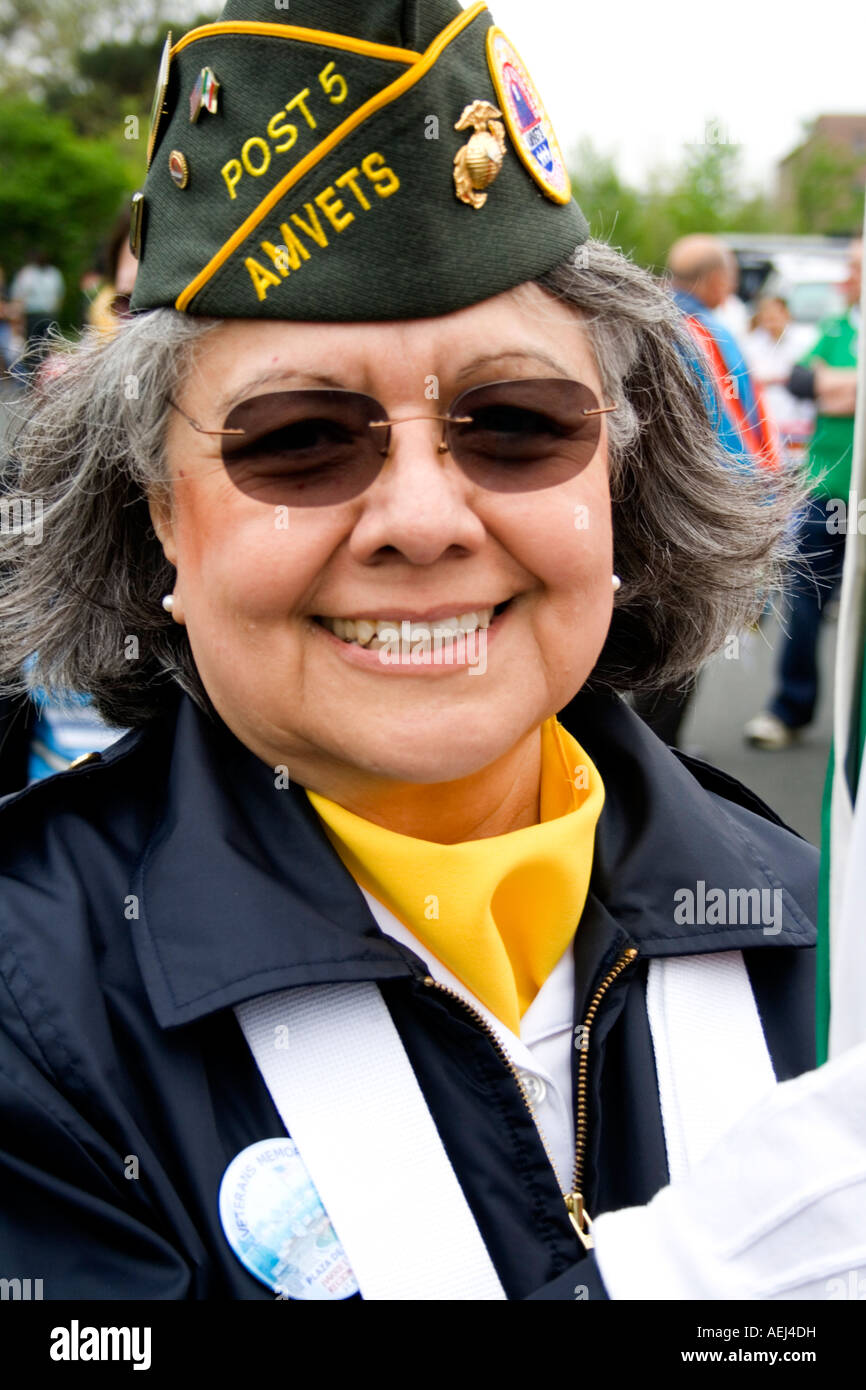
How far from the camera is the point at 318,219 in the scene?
1.58 metres

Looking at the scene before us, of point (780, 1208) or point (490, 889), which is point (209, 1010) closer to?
point (490, 889)

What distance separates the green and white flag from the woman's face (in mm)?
483

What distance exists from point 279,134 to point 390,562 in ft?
1.54

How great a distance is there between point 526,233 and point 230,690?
0.61 m

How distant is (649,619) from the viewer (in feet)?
7.00

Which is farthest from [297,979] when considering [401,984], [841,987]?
[841,987]

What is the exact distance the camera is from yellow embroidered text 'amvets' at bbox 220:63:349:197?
1.55 meters

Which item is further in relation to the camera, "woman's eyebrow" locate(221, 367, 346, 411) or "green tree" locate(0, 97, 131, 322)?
"green tree" locate(0, 97, 131, 322)

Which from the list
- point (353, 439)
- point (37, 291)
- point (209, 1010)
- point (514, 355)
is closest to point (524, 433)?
point (514, 355)

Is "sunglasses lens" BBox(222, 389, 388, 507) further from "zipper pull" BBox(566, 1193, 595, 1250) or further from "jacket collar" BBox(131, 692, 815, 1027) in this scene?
"zipper pull" BBox(566, 1193, 595, 1250)

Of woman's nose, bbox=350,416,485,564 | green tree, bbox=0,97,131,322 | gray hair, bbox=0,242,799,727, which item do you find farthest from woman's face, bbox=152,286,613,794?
green tree, bbox=0,97,131,322

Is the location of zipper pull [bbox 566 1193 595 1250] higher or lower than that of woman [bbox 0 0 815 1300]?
lower

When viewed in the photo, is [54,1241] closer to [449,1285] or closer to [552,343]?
[449,1285]

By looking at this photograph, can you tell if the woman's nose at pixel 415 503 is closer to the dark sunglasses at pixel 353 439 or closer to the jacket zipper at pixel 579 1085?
the dark sunglasses at pixel 353 439
